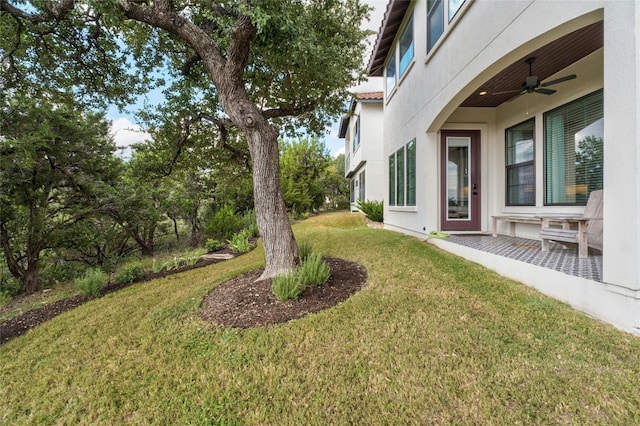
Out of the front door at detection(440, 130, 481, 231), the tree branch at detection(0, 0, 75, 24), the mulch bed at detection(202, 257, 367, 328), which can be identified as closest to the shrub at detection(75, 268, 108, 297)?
the mulch bed at detection(202, 257, 367, 328)

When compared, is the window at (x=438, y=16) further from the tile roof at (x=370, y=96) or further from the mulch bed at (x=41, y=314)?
the mulch bed at (x=41, y=314)

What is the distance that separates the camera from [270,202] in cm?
400

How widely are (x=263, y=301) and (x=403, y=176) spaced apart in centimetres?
608

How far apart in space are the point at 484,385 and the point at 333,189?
2126cm

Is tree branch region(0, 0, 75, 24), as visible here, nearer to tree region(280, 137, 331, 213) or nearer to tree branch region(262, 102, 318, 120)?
tree branch region(262, 102, 318, 120)

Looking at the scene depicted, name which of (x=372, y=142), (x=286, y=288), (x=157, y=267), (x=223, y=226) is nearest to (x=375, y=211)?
(x=372, y=142)

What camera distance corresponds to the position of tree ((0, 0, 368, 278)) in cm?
369

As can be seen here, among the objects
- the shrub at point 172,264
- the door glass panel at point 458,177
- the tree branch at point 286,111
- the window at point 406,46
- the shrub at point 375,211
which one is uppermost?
the window at point 406,46

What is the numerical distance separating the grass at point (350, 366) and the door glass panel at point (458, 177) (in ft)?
10.7

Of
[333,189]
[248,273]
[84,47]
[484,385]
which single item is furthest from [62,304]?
[333,189]

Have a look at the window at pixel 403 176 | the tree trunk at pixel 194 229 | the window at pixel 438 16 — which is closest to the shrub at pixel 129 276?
the tree trunk at pixel 194 229

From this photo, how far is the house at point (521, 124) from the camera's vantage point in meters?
2.43

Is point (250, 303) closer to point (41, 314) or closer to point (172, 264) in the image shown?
point (41, 314)

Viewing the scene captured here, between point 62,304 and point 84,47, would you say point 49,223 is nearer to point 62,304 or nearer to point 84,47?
point 62,304
